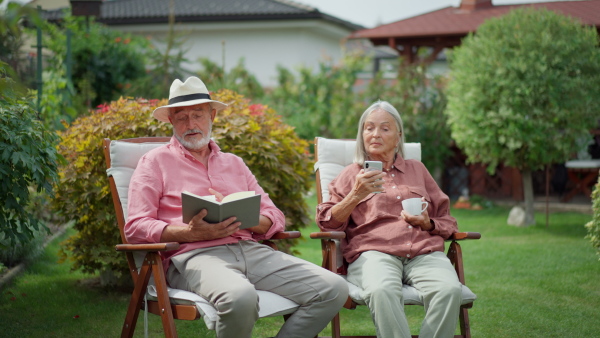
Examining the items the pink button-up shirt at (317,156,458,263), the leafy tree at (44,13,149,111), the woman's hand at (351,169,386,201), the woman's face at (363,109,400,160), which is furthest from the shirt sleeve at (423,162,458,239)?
the leafy tree at (44,13,149,111)

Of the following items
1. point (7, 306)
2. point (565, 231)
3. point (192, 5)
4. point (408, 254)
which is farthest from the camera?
point (192, 5)

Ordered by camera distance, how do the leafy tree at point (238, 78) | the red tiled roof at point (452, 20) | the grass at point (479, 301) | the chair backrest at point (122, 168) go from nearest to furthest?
the chair backrest at point (122, 168)
the grass at point (479, 301)
the red tiled roof at point (452, 20)
the leafy tree at point (238, 78)

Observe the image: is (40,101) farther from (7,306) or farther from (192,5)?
(192,5)

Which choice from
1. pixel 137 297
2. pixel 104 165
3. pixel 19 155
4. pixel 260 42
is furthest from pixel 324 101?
pixel 137 297

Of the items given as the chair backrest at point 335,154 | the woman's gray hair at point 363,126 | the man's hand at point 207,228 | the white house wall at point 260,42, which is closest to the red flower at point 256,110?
the chair backrest at point 335,154

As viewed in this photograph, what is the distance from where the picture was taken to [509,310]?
197 inches

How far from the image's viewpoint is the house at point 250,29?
18.0 m

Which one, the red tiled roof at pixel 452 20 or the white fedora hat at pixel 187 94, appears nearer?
the white fedora hat at pixel 187 94

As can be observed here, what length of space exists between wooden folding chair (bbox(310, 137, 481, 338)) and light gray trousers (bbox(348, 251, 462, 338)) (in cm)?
7

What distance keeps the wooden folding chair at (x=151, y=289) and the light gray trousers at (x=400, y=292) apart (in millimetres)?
413

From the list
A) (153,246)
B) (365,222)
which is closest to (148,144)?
(153,246)

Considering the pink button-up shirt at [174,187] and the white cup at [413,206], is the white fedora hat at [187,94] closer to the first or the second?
the pink button-up shirt at [174,187]

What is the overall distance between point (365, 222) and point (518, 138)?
17.2 feet

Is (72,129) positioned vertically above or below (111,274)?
above
